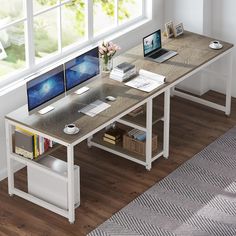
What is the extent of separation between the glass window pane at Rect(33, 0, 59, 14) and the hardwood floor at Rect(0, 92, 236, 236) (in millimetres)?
1343

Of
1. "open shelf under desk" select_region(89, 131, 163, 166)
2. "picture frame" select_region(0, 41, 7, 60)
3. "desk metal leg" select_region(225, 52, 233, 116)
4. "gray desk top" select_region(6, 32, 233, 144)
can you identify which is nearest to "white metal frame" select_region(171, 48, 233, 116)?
"desk metal leg" select_region(225, 52, 233, 116)

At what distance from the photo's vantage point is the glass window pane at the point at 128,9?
8.45 m

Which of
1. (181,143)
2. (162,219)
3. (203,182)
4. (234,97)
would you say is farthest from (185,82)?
(162,219)

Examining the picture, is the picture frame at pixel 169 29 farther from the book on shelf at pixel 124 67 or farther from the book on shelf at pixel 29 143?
the book on shelf at pixel 29 143

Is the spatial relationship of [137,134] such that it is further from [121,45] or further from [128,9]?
[128,9]

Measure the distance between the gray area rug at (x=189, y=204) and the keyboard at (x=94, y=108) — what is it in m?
0.84

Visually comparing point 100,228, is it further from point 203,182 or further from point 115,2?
point 115,2

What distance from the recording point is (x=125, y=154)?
7.60 m

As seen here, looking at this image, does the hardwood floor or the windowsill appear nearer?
the hardwood floor

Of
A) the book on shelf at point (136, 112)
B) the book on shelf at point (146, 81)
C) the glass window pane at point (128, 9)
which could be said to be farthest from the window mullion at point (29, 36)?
the glass window pane at point (128, 9)

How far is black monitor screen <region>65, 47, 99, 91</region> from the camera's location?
276 inches

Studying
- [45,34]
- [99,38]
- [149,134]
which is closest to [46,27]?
[45,34]

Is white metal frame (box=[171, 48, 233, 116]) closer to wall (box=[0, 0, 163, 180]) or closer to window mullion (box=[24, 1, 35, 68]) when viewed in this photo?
wall (box=[0, 0, 163, 180])

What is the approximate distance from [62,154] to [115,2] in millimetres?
1645
